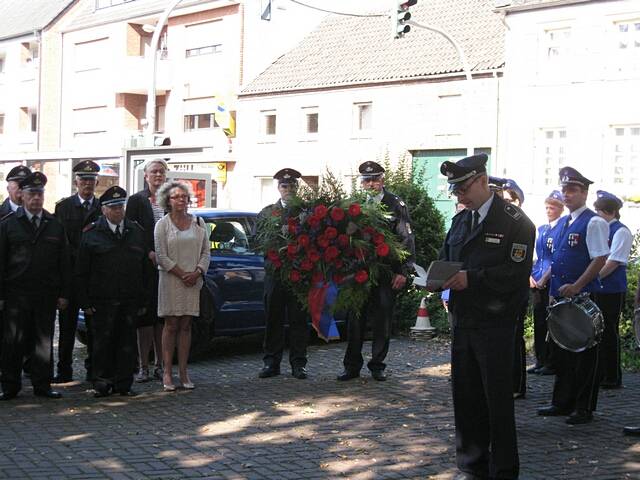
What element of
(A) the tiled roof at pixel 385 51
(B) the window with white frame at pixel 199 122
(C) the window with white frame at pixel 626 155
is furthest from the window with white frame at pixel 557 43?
(B) the window with white frame at pixel 199 122

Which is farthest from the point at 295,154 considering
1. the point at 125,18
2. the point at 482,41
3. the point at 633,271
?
the point at 633,271

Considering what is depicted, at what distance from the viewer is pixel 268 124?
42.2 meters

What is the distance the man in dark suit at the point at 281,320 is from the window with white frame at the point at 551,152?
22.6m

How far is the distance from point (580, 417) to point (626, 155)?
23479mm

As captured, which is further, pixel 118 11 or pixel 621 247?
pixel 118 11

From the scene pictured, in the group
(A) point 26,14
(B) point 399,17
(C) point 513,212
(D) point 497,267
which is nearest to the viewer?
(D) point 497,267

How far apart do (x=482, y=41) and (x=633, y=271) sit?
23.2 metres

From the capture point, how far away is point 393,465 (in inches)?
277

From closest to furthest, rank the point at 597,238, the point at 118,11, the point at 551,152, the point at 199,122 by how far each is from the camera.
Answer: the point at 597,238 < the point at 551,152 < the point at 199,122 < the point at 118,11

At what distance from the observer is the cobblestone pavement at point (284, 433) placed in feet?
22.8

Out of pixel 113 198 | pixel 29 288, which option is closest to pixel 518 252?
pixel 113 198

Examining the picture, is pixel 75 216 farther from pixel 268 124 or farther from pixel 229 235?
pixel 268 124

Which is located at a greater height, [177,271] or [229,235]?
[229,235]

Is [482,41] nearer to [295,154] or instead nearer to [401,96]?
[401,96]
